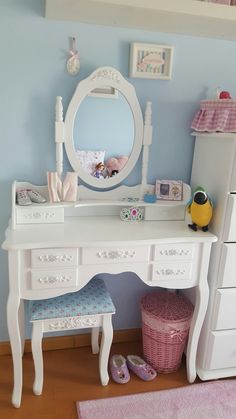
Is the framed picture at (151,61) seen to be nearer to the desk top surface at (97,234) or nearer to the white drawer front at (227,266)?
the desk top surface at (97,234)

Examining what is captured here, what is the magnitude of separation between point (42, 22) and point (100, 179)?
79cm

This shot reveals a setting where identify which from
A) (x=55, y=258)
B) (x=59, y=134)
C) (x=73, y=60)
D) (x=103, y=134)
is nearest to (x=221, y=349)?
(x=55, y=258)

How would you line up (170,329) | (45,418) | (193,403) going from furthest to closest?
(170,329), (193,403), (45,418)

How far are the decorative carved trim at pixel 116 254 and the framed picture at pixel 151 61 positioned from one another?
890mm

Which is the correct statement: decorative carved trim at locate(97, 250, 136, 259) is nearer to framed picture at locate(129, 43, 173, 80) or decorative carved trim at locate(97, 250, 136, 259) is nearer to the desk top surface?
the desk top surface

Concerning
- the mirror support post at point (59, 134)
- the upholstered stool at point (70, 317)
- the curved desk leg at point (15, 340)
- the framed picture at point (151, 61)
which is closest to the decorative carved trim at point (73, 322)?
the upholstered stool at point (70, 317)

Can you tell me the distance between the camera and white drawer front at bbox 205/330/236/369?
177 centimetres

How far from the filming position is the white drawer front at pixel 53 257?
1459mm

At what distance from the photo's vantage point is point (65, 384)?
1776 millimetres

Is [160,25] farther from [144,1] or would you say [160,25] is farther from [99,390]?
[99,390]

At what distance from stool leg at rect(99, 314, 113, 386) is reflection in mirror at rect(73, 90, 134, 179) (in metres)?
0.74

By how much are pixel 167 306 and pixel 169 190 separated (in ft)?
2.16

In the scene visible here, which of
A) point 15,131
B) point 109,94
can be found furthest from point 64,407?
point 109,94

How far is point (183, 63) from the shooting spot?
71.3 inches
